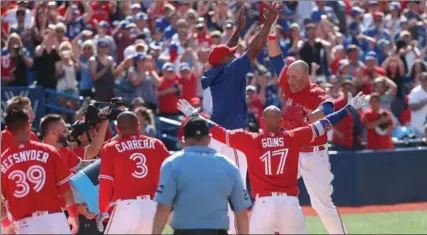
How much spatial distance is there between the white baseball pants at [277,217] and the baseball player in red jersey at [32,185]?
68.7 inches

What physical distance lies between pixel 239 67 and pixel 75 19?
9.16 m

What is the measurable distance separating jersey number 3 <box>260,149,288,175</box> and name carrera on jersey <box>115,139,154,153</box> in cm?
105

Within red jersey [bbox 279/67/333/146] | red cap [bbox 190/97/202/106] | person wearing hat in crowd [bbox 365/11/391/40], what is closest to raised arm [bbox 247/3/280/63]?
red jersey [bbox 279/67/333/146]

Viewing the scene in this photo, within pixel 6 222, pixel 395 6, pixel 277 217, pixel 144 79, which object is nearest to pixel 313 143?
pixel 277 217

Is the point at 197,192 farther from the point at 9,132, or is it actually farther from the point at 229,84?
the point at 229,84

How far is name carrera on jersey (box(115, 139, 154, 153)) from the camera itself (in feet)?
31.2

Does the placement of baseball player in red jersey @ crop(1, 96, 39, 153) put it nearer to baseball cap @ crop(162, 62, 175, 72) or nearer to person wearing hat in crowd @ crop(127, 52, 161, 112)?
person wearing hat in crowd @ crop(127, 52, 161, 112)

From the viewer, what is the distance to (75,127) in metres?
11.4

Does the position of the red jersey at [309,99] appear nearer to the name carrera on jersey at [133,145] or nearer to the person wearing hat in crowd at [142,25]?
the name carrera on jersey at [133,145]

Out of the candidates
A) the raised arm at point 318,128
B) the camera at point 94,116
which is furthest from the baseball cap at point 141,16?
the raised arm at point 318,128

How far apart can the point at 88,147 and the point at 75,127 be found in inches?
11.2

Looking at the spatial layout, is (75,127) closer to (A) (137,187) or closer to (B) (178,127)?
(A) (137,187)

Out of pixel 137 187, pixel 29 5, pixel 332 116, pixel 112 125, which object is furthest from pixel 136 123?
pixel 29 5

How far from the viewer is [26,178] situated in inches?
A: 356
